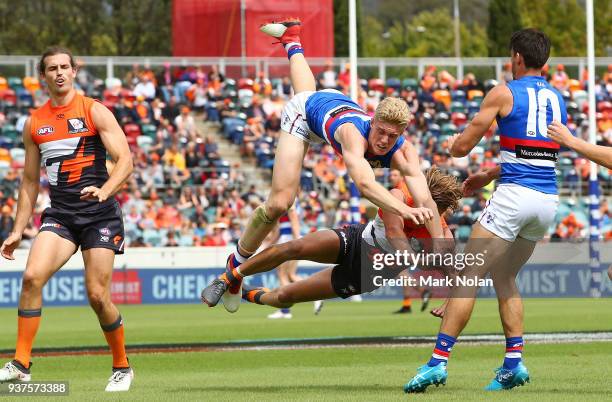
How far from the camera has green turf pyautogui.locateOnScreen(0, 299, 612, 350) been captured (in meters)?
17.9

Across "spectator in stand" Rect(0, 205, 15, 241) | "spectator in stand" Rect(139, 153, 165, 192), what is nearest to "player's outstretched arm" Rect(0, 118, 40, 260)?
"spectator in stand" Rect(0, 205, 15, 241)

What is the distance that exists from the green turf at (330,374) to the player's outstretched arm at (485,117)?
6.23 ft

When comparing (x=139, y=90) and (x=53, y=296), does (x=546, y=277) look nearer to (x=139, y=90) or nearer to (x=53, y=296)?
(x=53, y=296)

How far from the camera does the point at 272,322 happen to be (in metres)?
20.5

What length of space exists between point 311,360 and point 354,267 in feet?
9.23

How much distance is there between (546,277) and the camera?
26.8 meters

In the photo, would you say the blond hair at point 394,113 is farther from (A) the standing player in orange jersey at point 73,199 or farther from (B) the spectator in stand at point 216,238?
(B) the spectator in stand at point 216,238

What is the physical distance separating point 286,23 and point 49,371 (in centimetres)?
418

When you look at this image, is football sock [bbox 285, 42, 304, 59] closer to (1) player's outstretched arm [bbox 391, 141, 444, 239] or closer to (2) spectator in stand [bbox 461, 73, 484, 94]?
(1) player's outstretched arm [bbox 391, 141, 444, 239]

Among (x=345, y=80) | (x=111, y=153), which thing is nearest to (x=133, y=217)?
(x=345, y=80)

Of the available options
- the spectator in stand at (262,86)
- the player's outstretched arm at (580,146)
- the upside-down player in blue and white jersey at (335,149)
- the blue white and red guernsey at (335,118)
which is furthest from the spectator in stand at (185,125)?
the player's outstretched arm at (580,146)

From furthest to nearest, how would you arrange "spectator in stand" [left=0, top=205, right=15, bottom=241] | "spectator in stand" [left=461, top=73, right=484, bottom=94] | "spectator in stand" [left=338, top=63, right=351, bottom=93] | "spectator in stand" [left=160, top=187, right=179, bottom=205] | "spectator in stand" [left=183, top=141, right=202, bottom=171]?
"spectator in stand" [left=461, top=73, right=484, bottom=94], "spectator in stand" [left=338, top=63, right=351, bottom=93], "spectator in stand" [left=183, top=141, right=202, bottom=171], "spectator in stand" [left=160, top=187, right=179, bottom=205], "spectator in stand" [left=0, top=205, right=15, bottom=241]

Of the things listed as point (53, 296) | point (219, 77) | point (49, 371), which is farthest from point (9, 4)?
point (49, 371)

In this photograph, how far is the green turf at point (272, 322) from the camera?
17.9 m
